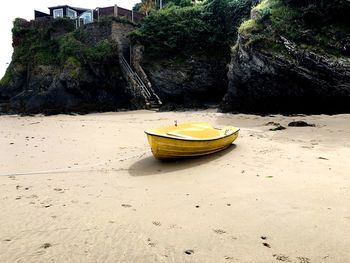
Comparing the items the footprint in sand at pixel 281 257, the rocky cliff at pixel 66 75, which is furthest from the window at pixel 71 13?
the footprint in sand at pixel 281 257

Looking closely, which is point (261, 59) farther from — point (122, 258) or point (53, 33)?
point (53, 33)

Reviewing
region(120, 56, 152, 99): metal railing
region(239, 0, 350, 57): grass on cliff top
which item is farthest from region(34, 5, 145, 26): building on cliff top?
region(239, 0, 350, 57): grass on cliff top

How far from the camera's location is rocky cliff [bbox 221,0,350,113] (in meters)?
14.9

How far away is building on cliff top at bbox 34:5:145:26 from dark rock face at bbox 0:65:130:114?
5.61 metres

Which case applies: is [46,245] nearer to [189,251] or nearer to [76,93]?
[189,251]

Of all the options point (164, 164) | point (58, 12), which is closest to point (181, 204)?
point (164, 164)

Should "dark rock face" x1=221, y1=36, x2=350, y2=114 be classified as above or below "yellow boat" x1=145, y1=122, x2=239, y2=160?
above

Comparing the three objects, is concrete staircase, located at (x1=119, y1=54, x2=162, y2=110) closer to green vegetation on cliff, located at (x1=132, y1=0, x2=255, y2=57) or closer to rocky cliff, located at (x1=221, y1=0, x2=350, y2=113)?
green vegetation on cliff, located at (x1=132, y1=0, x2=255, y2=57)

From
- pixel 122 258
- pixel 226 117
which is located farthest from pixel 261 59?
pixel 122 258

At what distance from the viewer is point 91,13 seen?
113ft

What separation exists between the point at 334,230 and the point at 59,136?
420 inches

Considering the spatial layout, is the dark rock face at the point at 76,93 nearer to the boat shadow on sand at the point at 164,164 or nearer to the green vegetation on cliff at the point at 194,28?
the green vegetation on cliff at the point at 194,28

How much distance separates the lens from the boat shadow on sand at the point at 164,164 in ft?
26.1

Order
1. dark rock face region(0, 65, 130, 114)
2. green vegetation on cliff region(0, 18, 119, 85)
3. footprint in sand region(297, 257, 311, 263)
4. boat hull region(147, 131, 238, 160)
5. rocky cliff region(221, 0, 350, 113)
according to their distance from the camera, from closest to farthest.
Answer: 1. footprint in sand region(297, 257, 311, 263)
2. boat hull region(147, 131, 238, 160)
3. rocky cliff region(221, 0, 350, 113)
4. dark rock face region(0, 65, 130, 114)
5. green vegetation on cliff region(0, 18, 119, 85)
